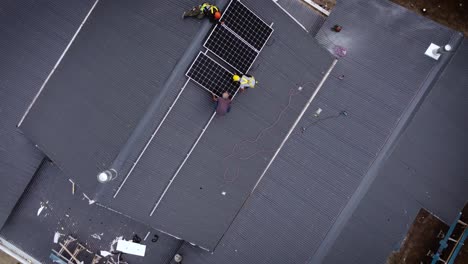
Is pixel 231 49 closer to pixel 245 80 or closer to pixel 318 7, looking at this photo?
pixel 245 80

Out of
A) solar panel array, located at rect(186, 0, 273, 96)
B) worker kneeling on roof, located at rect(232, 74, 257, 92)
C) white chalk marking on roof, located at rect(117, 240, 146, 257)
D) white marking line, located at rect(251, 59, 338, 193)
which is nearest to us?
solar panel array, located at rect(186, 0, 273, 96)

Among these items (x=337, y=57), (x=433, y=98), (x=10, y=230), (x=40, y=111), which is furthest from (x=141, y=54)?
(x=433, y=98)

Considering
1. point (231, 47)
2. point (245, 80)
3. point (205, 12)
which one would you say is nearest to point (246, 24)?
point (231, 47)

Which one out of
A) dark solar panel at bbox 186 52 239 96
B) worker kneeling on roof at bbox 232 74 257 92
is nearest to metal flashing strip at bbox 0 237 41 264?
dark solar panel at bbox 186 52 239 96

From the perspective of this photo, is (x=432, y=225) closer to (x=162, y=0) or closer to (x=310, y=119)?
(x=310, y=119)

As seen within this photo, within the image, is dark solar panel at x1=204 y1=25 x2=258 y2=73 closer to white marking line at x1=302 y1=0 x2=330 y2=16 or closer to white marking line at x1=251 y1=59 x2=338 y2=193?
white marking line at x1=251 y1=59 x2=338 y2=193

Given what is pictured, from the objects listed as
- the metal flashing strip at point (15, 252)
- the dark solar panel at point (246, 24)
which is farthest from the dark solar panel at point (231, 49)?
the metal flashing strip at point (15, 252)

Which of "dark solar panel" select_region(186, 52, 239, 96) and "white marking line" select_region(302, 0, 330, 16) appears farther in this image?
"white marking line" select_region(302, 0, 330, 16)
